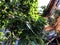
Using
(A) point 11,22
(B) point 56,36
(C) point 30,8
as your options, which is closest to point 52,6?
(B) point 56,36

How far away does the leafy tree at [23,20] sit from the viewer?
2979 mm

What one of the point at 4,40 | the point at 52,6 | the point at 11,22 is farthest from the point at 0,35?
the point at 52,6

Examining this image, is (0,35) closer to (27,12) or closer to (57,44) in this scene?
(27,12)

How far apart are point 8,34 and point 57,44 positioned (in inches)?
71.1

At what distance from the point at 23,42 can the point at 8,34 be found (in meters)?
0.66

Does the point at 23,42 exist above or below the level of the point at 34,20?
below

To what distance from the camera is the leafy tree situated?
2979mm

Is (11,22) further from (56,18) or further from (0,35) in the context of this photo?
(56,18)

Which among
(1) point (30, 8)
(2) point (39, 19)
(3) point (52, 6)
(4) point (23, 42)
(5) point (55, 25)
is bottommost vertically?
(4) point (23, 42)

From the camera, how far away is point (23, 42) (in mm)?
2922

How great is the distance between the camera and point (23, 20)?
2984 mm

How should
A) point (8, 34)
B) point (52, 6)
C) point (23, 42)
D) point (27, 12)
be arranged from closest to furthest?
1. point (23, 42)
2. point (27, 12)
3. point (8, 34)
4. point (52, 6)

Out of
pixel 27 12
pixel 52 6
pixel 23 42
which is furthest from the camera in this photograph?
pixel 52 6

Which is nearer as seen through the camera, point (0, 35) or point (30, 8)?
point (30, 8)
